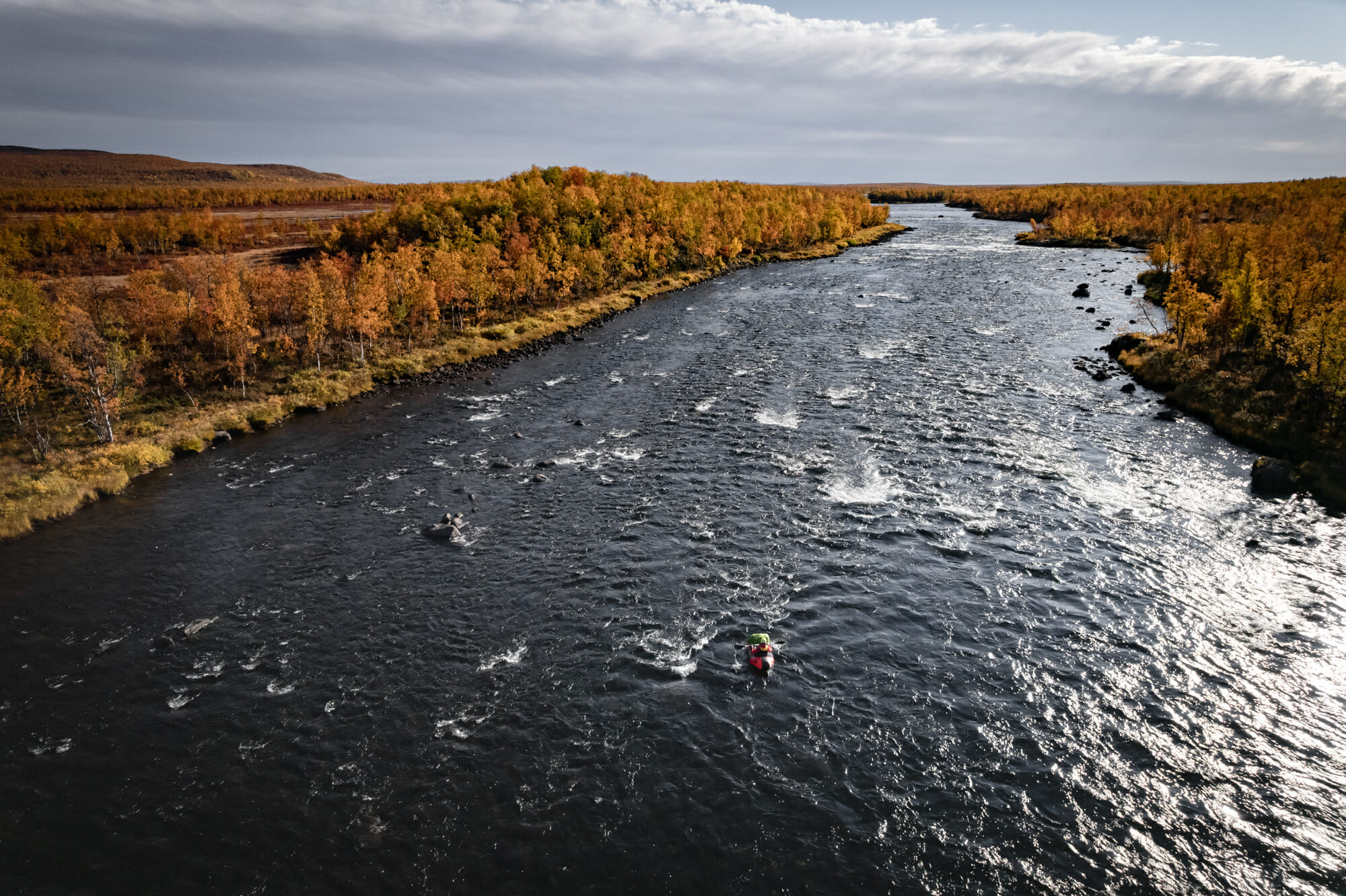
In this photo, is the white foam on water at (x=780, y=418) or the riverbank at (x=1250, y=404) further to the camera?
the white foam on water at (x=780, y=418)

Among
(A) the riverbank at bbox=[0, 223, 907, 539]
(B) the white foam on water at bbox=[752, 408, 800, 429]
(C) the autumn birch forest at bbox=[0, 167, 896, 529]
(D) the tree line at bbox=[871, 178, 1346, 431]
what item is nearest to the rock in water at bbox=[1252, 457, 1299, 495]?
(D) the tree line at bbox=[871, 178, 1346, 431]

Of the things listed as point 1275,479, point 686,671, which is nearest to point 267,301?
point 686,671

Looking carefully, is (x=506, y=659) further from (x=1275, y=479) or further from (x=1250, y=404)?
(x=1250, y=404)

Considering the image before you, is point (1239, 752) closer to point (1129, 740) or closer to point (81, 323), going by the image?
point (1129, 740)

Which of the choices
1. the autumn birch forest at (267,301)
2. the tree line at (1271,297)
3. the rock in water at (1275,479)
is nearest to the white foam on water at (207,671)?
the autumn birch forest at (267,301)

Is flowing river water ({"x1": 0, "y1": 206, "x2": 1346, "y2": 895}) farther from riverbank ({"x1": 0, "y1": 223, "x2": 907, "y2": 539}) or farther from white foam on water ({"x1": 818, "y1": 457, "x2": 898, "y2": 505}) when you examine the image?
riverbank ({"x1": 0, "y1": 223, "x2": 907, "y2": 539})

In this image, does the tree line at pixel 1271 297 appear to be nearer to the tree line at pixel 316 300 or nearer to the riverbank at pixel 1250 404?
the riverbank at pixel 1250 404
